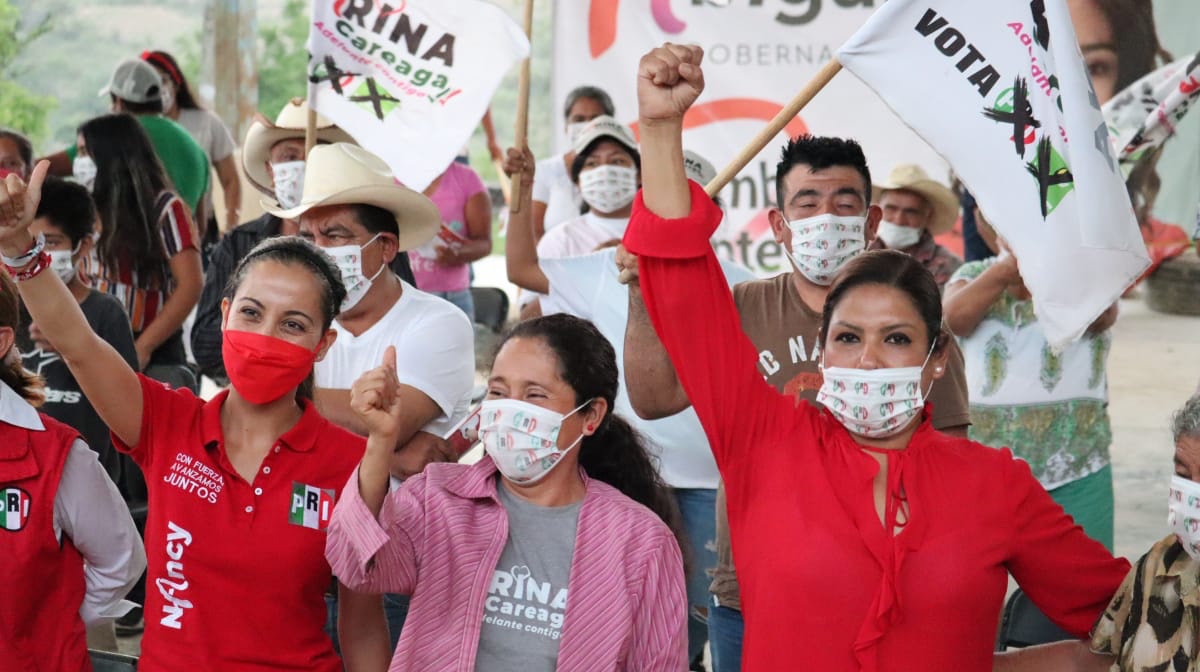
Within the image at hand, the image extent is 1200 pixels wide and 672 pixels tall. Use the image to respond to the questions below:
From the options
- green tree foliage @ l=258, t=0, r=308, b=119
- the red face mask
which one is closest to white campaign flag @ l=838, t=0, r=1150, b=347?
the red face mask

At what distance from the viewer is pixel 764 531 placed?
259 centimetres

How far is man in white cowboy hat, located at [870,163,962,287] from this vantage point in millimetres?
5707

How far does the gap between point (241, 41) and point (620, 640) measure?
12164mm

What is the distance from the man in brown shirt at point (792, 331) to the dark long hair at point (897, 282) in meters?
0.33

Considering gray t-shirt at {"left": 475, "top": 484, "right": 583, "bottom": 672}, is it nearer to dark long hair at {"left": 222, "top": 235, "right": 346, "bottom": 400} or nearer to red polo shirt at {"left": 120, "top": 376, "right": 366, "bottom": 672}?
red polo shirt at {"left": 120, "top": 376, "right": 366, "bottom": 672}

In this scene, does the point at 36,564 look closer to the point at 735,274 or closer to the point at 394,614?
the point at 394,614

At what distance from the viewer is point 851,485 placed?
2.60 metres

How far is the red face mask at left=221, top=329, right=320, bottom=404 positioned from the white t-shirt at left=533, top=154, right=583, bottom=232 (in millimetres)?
4111

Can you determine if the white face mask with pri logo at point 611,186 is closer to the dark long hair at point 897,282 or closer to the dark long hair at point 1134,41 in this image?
the dark long hair at point 897,282

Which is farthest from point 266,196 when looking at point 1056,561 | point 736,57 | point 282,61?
point 282,61

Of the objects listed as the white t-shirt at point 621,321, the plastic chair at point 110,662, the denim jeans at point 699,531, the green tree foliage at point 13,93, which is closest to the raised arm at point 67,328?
the plastic chair at point 110,662

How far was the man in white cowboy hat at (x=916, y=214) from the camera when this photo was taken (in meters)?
5.71

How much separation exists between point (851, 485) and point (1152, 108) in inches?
94.7

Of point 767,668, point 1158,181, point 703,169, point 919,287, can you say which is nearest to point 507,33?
point 703,169
